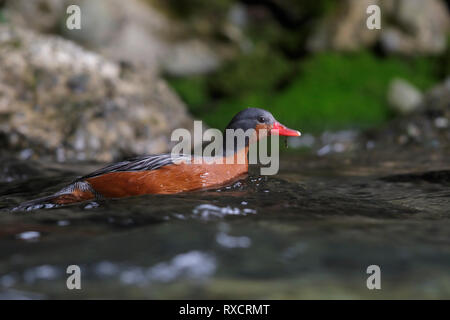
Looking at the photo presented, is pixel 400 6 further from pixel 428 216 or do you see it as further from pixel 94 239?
pixel 94 239

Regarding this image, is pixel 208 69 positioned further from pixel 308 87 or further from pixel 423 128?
pixel 423 128

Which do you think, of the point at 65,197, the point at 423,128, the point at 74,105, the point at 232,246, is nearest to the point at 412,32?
the point at 423,128

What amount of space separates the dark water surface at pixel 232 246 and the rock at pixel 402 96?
294 inches

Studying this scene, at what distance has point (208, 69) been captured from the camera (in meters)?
12.8

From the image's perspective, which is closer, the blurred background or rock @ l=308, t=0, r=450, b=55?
the blurred background

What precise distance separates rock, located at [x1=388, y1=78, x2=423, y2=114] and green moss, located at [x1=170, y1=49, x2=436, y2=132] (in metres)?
0.23

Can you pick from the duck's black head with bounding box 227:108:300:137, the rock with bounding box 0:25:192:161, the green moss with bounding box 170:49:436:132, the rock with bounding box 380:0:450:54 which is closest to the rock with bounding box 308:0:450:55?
the rock with bounding box 380:0:450:54

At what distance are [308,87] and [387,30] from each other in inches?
115

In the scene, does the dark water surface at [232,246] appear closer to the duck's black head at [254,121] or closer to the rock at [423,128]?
the duck's black head at [254,121]

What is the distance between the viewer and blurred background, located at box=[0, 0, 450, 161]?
22.3 ft

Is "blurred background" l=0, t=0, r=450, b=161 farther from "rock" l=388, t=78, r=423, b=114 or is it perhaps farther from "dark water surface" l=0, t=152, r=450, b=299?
"dark water surface" l=0, t=152, r=450, b=299

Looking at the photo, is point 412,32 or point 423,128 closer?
point 423,128

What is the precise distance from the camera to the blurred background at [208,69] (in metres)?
6.81

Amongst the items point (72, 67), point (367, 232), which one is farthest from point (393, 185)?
point (72, 67)
